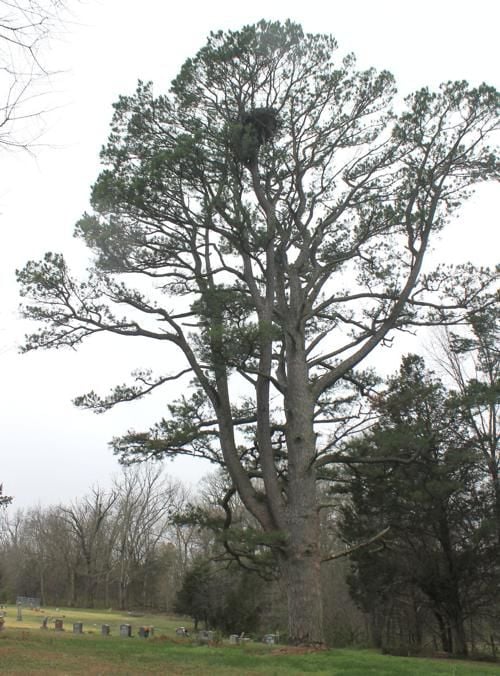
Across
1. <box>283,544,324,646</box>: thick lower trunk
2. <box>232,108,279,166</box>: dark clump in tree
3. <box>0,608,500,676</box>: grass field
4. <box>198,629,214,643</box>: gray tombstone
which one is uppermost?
<box>232,108,279,166</box>: dark clump in tree

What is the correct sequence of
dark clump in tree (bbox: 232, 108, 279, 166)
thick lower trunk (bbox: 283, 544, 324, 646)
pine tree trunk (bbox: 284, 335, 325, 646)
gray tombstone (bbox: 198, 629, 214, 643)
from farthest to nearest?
gray tombstone (bbox: 198, 629, 214, 643), dark clump in tree (bbox: 232, 108, 279, 166), pine tree trunk (bbox: 284, 335, 325, 646), thick lower trunk (bbox: 283, 544, 324, 646)

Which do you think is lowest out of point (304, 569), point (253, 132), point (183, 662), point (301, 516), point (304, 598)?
point (183, 662)

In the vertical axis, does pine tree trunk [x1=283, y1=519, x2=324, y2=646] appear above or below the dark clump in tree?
below

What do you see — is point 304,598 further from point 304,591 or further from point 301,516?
point 301,516

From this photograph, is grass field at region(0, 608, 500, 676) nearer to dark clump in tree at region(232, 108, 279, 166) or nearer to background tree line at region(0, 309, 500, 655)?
background tree line at region(0, 309, 500, 655)

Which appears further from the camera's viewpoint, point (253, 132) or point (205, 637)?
point (205, 637)

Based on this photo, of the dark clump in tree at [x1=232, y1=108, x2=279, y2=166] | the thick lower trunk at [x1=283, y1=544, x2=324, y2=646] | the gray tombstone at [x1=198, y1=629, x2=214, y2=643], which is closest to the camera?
the thick lower trunk at [x1=283, y1=544, x2=324, y2=646]

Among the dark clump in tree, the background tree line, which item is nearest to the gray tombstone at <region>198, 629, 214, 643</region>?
the background tree line

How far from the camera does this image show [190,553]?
1939 inches

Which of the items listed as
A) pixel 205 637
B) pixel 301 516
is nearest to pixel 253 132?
pixel 301 516

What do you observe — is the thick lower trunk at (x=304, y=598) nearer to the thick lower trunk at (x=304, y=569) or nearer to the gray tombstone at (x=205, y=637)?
the thick lower trunk at (x=304, y=569)

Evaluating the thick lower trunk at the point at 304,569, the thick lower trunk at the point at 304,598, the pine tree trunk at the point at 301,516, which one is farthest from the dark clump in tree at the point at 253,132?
the thick lower trunk at the point at 304,598

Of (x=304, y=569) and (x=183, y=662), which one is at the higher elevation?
(x=304, y=569)

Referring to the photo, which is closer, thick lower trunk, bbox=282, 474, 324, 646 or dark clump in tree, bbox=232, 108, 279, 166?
thick lower trunk, bbox=282, 474, 324, 646
